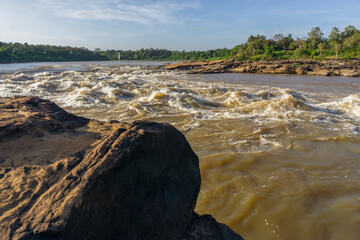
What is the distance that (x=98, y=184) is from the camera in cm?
113

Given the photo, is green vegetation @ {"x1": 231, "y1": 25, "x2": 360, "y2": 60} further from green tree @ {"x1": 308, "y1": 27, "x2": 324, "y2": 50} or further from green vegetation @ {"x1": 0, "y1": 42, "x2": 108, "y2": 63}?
green vegetation @ {"x1": 0, "y1": 42, "x2": 108, "y2": 63}

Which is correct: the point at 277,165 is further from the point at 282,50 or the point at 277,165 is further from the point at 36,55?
the point at 36,55

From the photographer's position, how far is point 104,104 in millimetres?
8320

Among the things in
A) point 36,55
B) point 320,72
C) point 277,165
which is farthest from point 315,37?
point 36,55

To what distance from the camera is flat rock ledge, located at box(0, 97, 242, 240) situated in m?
1.02

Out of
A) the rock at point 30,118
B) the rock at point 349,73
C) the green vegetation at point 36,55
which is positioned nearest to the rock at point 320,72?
the rock at point 349,73

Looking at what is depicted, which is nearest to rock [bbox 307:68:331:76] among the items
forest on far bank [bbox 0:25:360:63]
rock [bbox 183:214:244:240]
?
forest on far bank [bbox 0:25:360:63]

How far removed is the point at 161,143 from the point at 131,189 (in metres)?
0.38

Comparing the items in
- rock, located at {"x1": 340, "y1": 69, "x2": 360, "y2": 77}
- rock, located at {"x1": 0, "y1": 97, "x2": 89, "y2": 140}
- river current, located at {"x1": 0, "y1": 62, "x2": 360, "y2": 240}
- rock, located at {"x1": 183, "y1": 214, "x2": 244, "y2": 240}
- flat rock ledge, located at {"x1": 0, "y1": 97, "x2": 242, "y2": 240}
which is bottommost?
river current, located at {"x1": 0, "y1": 62, "x2": 360, "y2": 240}

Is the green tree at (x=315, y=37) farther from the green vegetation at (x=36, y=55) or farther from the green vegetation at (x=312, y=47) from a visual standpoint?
the green vegetation at (x=36, y=55)

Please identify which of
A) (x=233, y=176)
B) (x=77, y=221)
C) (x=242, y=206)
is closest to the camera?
(x=77, y=221)

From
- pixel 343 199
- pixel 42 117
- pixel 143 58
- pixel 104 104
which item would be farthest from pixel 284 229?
pixel 143 58

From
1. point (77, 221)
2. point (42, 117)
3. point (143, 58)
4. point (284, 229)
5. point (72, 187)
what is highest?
point (143, 58)

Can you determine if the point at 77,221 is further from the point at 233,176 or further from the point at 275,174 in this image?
the point at 275,174
